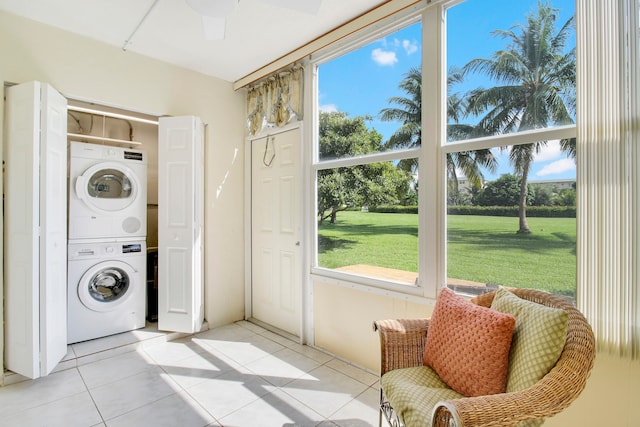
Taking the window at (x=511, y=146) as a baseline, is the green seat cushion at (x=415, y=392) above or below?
below

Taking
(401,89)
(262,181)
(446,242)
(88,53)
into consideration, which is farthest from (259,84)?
(446,242)

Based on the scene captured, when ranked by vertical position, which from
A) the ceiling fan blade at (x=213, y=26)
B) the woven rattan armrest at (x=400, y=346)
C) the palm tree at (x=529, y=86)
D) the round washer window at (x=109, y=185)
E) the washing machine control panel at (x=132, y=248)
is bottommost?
the woven rattan armrest at (x=400, y=346)

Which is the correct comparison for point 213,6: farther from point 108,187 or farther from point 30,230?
point 108,187

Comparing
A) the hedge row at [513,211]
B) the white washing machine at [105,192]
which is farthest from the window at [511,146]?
the white washing machine at [105,192]

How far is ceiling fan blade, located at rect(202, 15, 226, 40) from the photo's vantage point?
175 cm

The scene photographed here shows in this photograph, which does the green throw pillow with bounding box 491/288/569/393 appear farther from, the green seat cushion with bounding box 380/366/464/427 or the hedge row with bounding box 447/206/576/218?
the hedge row with bounding box 447/206/576/218

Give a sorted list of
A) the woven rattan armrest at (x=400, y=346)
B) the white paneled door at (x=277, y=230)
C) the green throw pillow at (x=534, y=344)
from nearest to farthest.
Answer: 1. the green throw pillow at (x=534, y=344)
2. the woven rattan armrest at (x=400, y=346)
3. the white paneled door at (x=277, y=230)

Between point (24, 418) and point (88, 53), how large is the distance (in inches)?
105

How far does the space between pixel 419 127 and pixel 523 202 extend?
81 centimetres

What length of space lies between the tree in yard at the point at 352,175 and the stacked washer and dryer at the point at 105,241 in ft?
6.26

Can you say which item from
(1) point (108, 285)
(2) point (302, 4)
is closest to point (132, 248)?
(1) point (108, 285)

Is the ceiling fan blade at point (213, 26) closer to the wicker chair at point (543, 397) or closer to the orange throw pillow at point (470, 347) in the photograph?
the orange throw pillow at point (470, 347)

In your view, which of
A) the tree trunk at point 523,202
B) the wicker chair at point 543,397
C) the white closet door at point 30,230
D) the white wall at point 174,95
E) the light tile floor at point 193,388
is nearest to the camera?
the wicker chair at point 543,397

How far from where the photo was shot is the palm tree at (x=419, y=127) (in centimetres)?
184
